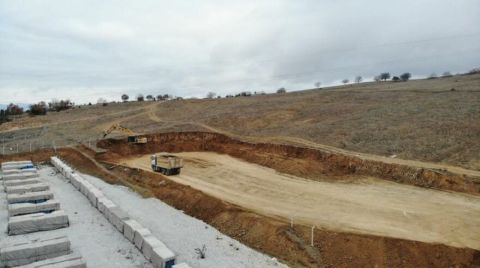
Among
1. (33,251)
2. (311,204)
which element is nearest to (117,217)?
(33,251)

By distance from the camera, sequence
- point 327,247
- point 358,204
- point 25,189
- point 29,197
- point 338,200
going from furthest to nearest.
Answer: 1. point 25,189
2. point 338,200
3. point 29,197
4. point 358,204
5. point 327,247

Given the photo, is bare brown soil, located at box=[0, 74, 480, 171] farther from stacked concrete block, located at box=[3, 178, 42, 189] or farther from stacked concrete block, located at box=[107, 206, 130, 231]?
stacked concrete block, located at box=[107, 206, 130, 231]

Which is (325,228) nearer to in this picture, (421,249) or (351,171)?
(421,249)

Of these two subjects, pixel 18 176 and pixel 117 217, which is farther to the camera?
pixel 18 176

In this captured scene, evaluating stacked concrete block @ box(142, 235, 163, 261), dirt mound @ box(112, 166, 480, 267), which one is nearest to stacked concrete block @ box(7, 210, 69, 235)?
stacked concrete block @ box(142, 235, 163, 261)

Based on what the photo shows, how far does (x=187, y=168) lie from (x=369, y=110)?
61.8ft

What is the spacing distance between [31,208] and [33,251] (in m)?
4.92

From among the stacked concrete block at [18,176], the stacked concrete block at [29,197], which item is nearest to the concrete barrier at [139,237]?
the stacked concrete block at [29,197]

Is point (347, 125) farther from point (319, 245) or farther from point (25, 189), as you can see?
point (25, 189)

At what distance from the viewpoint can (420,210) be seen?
15.8 metres

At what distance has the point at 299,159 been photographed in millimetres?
→ 25625

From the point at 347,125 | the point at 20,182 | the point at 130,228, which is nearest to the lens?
the point at 130,228

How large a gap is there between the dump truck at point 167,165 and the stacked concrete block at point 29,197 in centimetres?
846

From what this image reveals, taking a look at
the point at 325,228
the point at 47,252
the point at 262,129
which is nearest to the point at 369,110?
the point at 262,129
